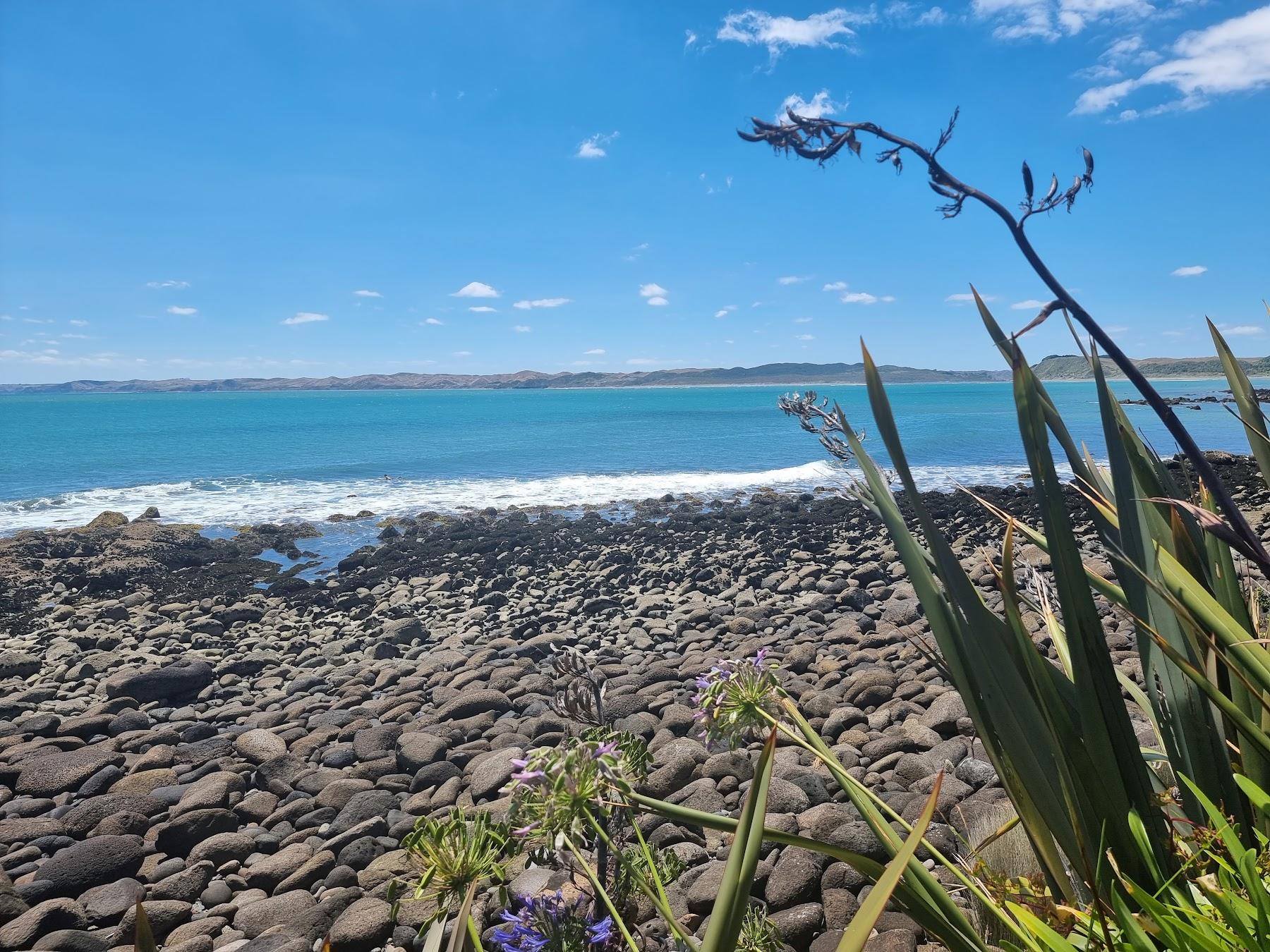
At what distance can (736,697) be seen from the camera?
150cm

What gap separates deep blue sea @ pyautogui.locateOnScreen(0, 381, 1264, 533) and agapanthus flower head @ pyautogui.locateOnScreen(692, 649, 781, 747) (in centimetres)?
345

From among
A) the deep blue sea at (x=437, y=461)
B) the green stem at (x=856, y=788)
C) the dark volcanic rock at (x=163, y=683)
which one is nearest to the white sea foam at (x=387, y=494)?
the deep blue sea at (x=437, y=461)

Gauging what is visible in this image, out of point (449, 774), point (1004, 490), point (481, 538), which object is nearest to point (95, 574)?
point (481, 538)

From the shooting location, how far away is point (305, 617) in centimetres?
1055

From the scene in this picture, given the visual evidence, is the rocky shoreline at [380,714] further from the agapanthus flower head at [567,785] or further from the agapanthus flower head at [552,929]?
the agapanthus flower head at [567,785]

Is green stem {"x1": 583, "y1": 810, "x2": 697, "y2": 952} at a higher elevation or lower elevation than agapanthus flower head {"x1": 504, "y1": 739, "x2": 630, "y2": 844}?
lower

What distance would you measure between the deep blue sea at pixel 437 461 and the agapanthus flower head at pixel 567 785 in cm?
383

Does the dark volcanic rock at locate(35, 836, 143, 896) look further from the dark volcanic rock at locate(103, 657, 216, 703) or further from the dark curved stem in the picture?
the dark curved stem

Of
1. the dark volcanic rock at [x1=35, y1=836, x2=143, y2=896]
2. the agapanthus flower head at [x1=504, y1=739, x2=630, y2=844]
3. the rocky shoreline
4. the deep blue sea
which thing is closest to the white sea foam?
the deep blue sea

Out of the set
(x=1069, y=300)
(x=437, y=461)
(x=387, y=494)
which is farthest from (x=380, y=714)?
(x=437, y=461)

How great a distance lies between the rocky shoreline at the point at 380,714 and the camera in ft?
11.7

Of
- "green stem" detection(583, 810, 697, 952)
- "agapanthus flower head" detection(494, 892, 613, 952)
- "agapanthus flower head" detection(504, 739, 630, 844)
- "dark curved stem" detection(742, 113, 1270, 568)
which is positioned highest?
"dark curved stem" detection(742, 113, 1270, 568)

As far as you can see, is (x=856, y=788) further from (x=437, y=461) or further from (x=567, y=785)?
(x=437, y=461)

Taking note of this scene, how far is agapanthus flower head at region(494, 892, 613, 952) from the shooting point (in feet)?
4.85
